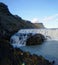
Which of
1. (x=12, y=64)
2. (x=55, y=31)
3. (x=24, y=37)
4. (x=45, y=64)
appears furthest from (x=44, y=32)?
(x=12, y=64)

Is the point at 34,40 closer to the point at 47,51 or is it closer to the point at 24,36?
the point at 24,36

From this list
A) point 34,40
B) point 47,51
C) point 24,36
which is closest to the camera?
point 47,51

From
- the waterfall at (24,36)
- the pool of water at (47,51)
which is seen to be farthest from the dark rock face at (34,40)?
the pool of water at (47,51)

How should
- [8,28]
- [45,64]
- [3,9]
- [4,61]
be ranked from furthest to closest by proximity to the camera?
[3,9]
[8,28]
[45,64]
[4,61]

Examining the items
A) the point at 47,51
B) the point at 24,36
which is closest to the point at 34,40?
the point at 24,36

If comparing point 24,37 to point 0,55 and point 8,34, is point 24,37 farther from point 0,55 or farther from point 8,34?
point 0,55

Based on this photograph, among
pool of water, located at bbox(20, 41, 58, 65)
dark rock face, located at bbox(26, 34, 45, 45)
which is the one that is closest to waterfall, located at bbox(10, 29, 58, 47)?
dark rock face, located at bbox(26, 34, 45, 45)

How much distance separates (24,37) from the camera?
50.6 meters

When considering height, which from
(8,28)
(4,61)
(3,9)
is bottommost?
(4,61)

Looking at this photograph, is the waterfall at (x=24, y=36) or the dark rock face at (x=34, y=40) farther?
the waterfall at (x=24, y=36)

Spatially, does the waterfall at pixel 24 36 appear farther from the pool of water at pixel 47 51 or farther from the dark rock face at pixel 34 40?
the pool of water at pixel 47 51

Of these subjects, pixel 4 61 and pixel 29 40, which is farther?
pixel 29 40

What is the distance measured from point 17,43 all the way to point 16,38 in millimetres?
2832

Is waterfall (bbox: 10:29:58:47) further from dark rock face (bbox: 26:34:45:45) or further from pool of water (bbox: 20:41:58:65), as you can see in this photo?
pool of water (bbox: 20:41:58:65)
